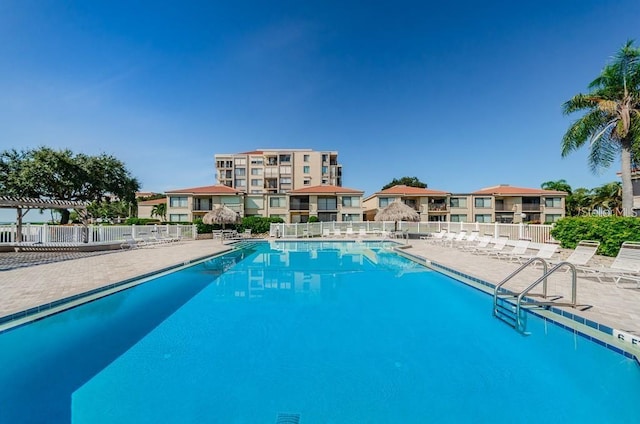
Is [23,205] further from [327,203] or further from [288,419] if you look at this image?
[327,203]

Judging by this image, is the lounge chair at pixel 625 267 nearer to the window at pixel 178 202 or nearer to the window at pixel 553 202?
the window at pixel 178 202

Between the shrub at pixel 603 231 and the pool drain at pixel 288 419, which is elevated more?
the shrub at pixel 603 231

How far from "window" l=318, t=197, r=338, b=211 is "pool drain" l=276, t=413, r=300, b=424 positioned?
32.7 metres

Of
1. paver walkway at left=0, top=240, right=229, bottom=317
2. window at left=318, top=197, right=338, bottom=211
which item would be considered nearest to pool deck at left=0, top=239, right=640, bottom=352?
paver walkway at left=0, top=240, right=229, bottom=317

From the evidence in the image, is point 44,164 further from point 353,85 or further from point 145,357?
point 145,357

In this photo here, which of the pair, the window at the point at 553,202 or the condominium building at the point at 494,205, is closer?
the condominium building at the point at 494,205

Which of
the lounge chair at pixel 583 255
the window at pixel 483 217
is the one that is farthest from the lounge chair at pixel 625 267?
the window at pixel 483 217

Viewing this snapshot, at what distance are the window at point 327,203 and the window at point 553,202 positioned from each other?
26.9 meters

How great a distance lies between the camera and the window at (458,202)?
1507 inches

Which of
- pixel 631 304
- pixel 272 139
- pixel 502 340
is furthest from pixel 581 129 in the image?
pixel 272 139

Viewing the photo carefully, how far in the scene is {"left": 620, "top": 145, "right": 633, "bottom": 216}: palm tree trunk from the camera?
14746 millimetres

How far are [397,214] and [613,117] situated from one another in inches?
555

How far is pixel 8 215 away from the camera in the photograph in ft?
58.5

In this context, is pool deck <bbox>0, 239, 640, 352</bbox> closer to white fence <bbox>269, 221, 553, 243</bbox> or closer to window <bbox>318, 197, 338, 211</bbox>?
white fence <bbox>269, 221, 553, 243</bbox>
